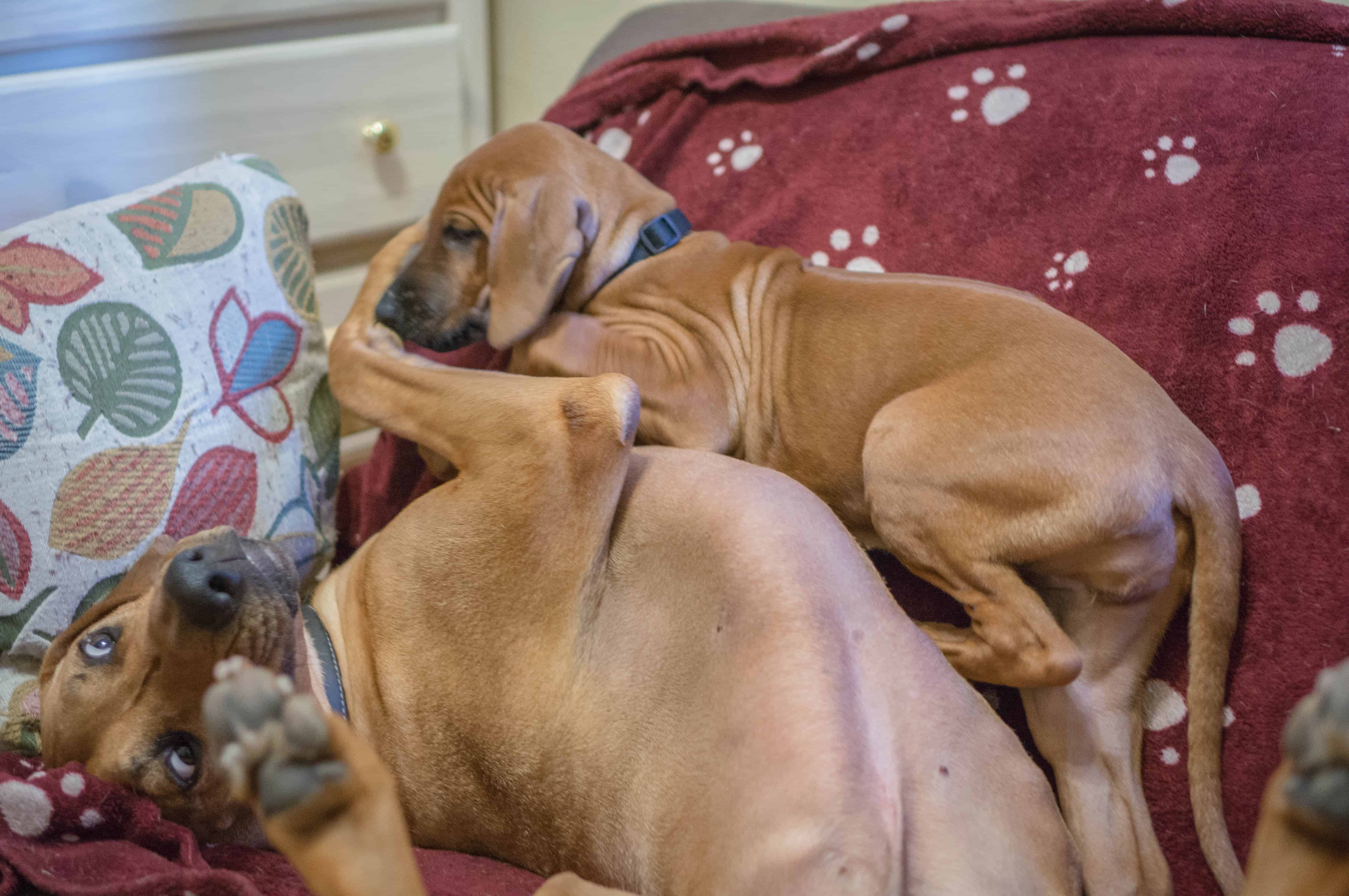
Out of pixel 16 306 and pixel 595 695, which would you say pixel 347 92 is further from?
pixel 595 695

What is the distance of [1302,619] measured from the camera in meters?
1.20

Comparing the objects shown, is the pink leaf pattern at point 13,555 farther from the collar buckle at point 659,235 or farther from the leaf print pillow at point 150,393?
the collar buckle at point 659,235

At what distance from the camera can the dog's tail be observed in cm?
119

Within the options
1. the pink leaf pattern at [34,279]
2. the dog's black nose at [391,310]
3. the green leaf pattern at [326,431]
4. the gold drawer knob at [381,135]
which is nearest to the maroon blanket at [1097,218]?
the green leaf pattern at [326,431]

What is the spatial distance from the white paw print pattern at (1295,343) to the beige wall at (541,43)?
6.46 feet

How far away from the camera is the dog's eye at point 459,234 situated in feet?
5.83

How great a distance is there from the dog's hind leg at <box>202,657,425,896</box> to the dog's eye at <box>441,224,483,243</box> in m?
1.07

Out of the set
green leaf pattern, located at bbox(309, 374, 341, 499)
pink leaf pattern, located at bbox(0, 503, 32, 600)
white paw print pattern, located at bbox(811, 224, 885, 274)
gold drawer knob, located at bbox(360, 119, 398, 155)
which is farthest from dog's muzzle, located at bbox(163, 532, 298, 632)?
gold drawer knob, located at bbox(360, 119, 398, 155)

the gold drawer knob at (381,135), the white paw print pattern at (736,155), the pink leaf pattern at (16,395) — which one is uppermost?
the white paw print pattern at (736,155)

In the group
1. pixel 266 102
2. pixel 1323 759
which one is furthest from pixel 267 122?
pixel 1323 759

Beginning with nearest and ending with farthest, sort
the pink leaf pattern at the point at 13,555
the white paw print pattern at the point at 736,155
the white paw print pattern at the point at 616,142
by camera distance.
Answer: the pink leaf pattern at the point at 13,555, the white paw print pattern at the point at 736,155, the white paw print pattern at the point at 616,142

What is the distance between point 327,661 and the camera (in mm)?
1355

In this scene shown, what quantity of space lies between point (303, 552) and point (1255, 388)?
1.48 meters

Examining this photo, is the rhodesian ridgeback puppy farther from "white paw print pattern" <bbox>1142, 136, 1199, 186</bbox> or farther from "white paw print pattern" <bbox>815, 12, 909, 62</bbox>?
"white paw print pattern" <bbox>815, 12, 909, 62</bbox>
